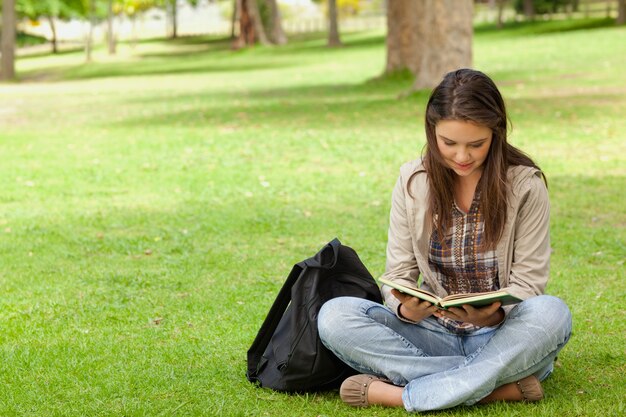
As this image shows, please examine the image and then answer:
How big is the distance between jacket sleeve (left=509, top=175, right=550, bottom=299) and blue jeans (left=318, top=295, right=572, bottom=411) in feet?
0.25

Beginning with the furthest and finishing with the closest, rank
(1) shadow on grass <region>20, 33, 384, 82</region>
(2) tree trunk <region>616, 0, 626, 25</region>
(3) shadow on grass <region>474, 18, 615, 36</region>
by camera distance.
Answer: (3) shadow on grass <region>474, 18, 615, 36</region> < (1) shadow on grass <region>20, 33, 384, 82</region> < (2) tree trunk <region>616, 0, 626, 25</region>

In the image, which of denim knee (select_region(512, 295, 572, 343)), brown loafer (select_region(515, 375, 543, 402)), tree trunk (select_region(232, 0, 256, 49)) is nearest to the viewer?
denim knee (select_region(512, 295, 572, 343))

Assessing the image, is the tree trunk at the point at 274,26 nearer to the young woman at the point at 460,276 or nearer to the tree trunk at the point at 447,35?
the tree trunk at the point at 447,35

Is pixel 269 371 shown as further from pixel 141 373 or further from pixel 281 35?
pixel 281 35

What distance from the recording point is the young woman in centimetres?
394

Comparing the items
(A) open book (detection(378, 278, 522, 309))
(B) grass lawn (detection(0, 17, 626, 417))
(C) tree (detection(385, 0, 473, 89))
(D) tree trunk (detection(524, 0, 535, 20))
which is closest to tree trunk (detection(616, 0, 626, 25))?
(D) tree trunk (detection(524, 0, 535, 20))

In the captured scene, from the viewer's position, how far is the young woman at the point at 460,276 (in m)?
3.94

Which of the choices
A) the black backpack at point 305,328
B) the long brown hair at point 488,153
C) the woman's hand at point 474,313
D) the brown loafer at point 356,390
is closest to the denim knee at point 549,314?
the woman's hand at point 474,313

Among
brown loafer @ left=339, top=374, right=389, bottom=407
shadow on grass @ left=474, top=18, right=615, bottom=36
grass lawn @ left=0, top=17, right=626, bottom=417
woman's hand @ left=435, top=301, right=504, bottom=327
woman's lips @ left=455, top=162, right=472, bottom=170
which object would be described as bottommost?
grass lawn @ left=0, top=17, right=626, bottom=417

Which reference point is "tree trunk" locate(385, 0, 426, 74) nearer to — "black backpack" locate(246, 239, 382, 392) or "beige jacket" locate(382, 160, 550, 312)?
"black backpack" locate(246, 239, 382, 392)

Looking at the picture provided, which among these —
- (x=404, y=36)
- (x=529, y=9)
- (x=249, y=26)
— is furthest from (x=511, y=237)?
(x=249, y=26)

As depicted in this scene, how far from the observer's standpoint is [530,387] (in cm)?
405

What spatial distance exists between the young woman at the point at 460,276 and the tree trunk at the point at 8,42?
102ft

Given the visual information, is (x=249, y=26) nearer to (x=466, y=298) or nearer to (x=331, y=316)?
(x=331, y=316)
